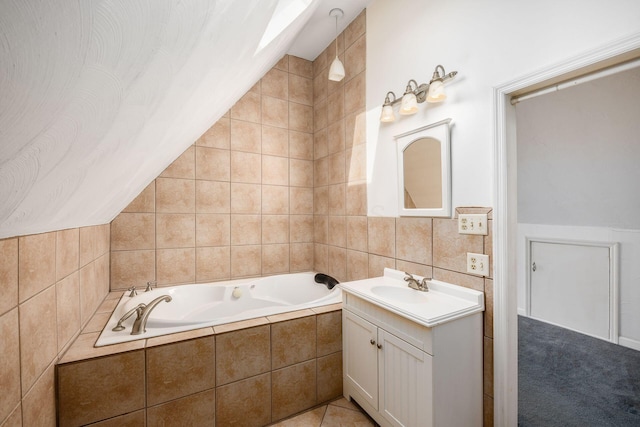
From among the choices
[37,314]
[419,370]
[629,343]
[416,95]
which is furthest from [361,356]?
[629,343]

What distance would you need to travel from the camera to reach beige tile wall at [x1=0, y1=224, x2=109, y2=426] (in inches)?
34.0

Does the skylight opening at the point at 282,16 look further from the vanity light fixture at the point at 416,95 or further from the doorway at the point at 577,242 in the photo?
the doorway at the point at 577,242

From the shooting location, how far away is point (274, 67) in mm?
2992

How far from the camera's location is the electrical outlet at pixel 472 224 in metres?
1.47

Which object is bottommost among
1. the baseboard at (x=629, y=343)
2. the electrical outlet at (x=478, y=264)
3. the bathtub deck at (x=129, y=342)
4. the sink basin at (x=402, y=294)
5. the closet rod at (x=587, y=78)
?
the baseboard at (x=629, y=343)

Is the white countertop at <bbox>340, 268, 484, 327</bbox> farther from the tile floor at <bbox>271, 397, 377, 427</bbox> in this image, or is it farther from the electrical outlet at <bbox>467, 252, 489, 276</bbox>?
the tile floor at <bbox>271, 397, 377, 427</bbox>

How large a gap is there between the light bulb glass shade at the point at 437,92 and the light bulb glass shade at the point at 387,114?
1.28 feet

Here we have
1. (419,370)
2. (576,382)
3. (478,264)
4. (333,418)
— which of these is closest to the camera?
(419,370)

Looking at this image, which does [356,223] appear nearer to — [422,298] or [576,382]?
[422,298]

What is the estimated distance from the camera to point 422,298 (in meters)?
1.72

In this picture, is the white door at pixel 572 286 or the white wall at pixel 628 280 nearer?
the white wall at pixel 628 280

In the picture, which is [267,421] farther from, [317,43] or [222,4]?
[317,43]

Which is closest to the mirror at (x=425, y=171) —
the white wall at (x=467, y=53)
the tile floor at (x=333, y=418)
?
the white wall at (x=467, y=53)

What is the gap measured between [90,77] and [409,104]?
172 centimetres
